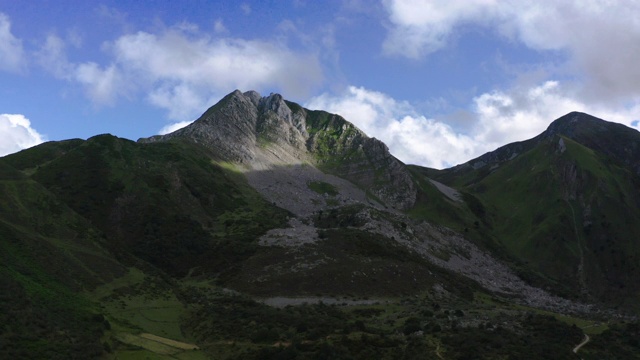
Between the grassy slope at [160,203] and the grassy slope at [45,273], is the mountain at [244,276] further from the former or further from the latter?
the grassy slope at [160,203]

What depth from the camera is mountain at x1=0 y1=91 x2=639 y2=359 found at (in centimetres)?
5694

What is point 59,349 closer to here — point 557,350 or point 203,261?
point 557,350

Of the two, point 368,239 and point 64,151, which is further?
point 64,151

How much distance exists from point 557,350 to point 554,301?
265ft

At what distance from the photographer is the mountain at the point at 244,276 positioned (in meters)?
56.9

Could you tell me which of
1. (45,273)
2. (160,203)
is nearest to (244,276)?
(160,203)

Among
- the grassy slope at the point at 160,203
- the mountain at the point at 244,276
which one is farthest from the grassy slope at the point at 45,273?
the grassy slope at the point at 160,203

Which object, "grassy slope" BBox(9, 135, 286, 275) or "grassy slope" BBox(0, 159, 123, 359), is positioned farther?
"grassy slope" BBox(9, 135, 286, 275)

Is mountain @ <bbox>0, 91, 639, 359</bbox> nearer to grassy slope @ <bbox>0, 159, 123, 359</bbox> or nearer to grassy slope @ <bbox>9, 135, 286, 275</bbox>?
grassy slope @ <bbox>0, 159, 123, 359</bbox>

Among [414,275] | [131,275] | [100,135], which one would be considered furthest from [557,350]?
[100,135]

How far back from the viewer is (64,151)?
174 metres

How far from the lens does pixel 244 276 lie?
10919cm

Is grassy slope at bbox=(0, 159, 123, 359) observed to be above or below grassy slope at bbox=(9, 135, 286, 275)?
below

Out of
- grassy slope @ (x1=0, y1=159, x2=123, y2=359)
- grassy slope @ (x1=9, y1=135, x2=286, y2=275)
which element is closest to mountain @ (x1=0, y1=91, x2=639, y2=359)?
grassy slope @ (x1=0, y1=159, x2=123, y2=359)
